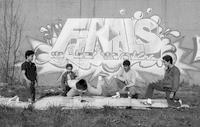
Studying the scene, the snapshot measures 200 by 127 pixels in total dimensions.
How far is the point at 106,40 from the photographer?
13.0m

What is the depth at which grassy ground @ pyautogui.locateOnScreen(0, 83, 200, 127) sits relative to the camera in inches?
291

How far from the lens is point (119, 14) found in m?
12.9

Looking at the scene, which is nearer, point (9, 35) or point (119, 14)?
point (119, 14)

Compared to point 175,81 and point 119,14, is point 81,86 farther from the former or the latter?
point 119,14

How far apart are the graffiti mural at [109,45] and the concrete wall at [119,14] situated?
14 centimetres

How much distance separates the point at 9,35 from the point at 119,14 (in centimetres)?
375

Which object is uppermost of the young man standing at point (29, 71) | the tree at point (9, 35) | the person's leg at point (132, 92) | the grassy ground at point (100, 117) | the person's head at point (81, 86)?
the tree at point (9, 35)

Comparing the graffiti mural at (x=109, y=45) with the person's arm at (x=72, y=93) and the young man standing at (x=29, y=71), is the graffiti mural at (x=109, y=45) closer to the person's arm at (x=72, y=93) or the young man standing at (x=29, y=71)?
the young man standing at (x=29, y=71)

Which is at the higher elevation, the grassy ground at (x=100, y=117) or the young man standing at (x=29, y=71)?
the young man standing at (x=29, y=71)

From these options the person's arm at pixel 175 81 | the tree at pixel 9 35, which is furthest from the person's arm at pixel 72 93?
the tree at pixel 9 35

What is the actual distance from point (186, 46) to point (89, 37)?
314cm

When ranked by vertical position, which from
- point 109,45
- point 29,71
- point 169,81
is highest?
point 109,45

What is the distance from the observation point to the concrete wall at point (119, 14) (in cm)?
1275

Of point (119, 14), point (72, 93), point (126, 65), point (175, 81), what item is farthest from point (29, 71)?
point (119, 14)
